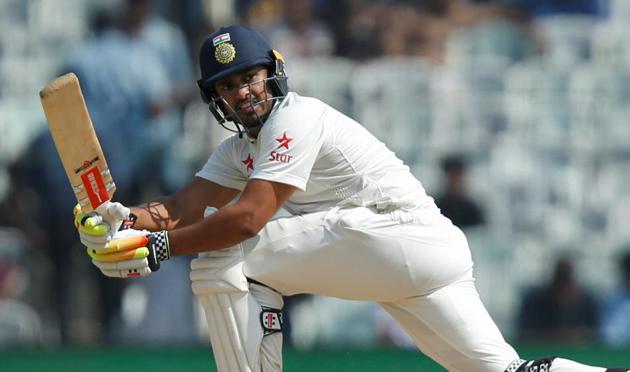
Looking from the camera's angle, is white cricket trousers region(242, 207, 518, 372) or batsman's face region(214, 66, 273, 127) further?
batsman's face region(214, 66, 273, 127)

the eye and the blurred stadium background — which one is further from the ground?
the eye

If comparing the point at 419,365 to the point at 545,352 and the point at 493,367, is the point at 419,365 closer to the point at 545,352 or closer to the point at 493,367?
the point at 545,352

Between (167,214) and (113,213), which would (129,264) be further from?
(167,214)

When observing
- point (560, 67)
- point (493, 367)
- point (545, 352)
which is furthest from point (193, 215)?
point (560, 67)

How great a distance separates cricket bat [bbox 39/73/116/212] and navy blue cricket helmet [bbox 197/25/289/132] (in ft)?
1.57

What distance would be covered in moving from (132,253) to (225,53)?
2.32ft

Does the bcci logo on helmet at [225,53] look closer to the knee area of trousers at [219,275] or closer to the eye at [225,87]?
the eye at [225,87]

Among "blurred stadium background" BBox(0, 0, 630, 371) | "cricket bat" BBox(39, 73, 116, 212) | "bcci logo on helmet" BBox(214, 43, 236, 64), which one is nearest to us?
"cricket bat" BBox(39, 73, 116, 212)

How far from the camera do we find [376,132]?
25.0 feet

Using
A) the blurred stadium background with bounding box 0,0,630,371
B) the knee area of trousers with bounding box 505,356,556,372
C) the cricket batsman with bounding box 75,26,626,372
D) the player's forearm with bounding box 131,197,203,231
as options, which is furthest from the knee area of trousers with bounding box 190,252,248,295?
the blurred stadium background with bounding box 0,0,630,371

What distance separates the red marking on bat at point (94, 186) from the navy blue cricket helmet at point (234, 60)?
50 cm

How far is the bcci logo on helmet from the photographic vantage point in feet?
12.9

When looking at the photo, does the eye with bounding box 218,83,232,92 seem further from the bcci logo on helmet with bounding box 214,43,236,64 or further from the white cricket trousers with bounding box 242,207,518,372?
the white cricket trousers with bounding box 242,207,518,372

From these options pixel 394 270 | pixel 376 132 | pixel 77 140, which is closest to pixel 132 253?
pixel 77 140
